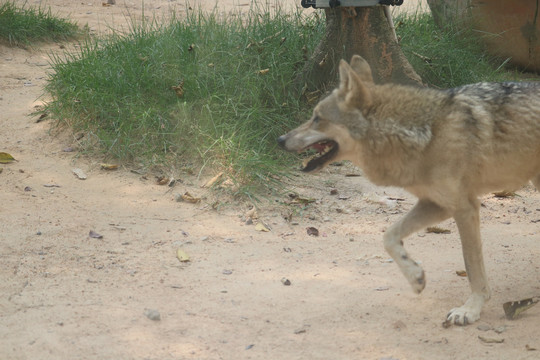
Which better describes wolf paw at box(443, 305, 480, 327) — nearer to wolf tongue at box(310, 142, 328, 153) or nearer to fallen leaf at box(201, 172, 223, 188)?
wolf tongue at box(310, 142, 328, 153)

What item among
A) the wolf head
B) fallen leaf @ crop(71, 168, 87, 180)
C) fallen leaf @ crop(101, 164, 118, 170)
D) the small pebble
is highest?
the wolf head

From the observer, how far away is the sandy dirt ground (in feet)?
13.1

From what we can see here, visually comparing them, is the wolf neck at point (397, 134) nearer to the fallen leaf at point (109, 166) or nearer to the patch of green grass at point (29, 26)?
the fallen leaf at point (109, 166)

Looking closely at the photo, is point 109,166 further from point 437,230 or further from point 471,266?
point 471,266

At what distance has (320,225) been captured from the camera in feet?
19.7

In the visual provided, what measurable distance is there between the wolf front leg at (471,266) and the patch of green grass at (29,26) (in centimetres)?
754

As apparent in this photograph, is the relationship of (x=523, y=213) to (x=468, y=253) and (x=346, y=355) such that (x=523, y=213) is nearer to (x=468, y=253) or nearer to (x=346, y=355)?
(x=468, y=253)

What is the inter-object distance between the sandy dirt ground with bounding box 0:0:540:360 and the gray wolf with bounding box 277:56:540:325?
44cm

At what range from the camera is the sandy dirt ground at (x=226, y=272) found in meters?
3.98

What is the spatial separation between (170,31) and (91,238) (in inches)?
140

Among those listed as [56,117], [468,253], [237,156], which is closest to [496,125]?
[468,253]

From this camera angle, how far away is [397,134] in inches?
173

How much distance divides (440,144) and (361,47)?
131 inches

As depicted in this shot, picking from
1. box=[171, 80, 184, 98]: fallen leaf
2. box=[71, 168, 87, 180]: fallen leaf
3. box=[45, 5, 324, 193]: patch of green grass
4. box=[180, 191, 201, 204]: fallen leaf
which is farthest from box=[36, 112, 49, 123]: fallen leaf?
box=[180, 191, 201, 204]: fallen leaf
